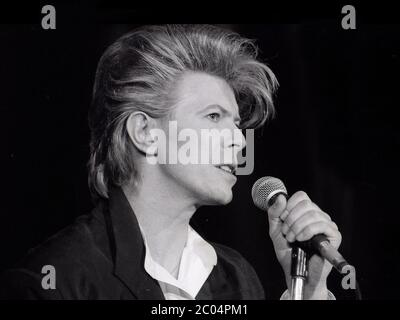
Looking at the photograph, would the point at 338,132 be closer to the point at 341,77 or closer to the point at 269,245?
the point at 341,77

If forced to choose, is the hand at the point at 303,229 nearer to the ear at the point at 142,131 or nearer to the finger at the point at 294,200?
the finger at the point at 294,200

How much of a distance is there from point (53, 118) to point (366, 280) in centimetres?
115

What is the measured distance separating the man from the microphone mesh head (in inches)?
6.8

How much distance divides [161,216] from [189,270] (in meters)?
0.20

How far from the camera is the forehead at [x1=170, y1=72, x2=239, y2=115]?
6.59 feet

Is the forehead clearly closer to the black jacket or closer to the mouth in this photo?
the mouth

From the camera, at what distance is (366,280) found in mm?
2047

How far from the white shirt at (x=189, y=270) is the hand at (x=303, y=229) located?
0.75 ft

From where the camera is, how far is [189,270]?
78.7 inches

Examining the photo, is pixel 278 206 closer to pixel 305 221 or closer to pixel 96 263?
pixel 305 221

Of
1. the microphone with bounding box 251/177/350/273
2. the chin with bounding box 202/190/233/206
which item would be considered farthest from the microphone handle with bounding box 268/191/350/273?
the chin with bounding box 202/190/233/206
